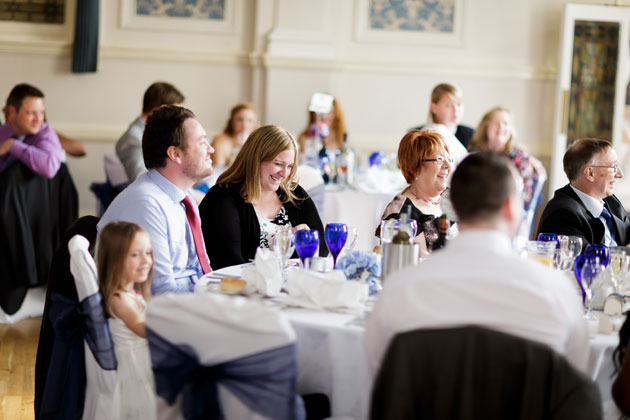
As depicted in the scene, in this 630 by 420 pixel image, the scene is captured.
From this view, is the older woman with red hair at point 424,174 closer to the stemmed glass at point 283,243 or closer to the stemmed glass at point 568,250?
the stemmed glass at point 568,250

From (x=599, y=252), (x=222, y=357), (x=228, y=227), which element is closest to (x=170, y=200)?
(x=228, y=227)

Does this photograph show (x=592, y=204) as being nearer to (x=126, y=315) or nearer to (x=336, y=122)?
(x=126, y=315)

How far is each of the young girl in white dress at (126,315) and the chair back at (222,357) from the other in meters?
0.51

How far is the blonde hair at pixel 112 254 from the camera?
2.53 meters

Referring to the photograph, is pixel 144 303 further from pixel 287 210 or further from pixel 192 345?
pixel 287 210

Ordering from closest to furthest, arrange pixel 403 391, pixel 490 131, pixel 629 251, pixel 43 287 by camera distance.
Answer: pixel 403 391 → pixel 629 251 → pixel 43 287 → pixel 490 131

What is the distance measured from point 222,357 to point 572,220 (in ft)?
6.44

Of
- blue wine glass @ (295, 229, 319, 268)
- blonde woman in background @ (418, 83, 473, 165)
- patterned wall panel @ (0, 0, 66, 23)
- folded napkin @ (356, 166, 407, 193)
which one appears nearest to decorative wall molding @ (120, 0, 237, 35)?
patterned wall panel @ (0, 0, 66, 23)

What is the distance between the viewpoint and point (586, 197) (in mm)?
3486

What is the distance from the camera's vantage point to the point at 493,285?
175cm

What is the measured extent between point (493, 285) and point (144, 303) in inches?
50.8

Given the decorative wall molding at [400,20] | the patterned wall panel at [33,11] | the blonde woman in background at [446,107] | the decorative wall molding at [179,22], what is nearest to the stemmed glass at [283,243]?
the blonde woman in background at [446,107]

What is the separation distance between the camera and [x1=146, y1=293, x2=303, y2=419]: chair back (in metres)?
1.88

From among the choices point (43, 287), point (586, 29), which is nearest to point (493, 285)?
point (43, 287)
